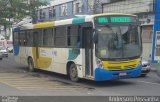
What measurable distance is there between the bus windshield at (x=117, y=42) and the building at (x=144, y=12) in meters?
16.5

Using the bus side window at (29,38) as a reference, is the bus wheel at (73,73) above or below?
below

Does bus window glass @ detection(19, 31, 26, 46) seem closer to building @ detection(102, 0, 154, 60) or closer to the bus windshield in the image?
the bus windshield

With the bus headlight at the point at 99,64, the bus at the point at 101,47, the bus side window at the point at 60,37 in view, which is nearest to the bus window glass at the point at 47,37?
the bus side window at the point at 60,37

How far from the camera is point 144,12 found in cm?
3438

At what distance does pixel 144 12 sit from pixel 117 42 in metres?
18.0

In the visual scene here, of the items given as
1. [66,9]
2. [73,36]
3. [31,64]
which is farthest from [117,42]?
[66,9]

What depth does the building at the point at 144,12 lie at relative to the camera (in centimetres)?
3397

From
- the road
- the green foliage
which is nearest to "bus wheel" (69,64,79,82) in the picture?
the road

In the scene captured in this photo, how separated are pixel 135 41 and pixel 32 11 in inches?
562

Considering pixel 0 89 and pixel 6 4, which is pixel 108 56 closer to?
pixel 0 89

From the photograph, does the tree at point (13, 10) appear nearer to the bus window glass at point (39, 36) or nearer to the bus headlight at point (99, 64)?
the bus window glass at point (39, 36)

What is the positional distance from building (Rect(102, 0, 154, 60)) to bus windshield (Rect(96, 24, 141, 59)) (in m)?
16.5

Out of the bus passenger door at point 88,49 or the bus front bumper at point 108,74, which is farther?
the bus passenger door at point 88,49

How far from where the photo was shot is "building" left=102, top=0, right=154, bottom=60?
3397cm
